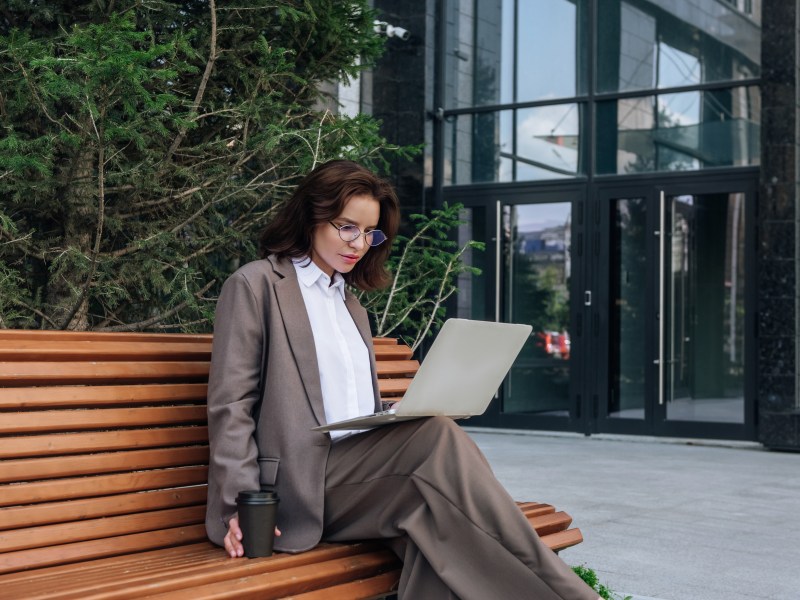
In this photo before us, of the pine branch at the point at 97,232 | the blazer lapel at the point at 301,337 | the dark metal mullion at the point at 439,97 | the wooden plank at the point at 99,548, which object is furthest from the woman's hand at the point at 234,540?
the dark metal mullion at the point at 439,97

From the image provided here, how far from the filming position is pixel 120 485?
126 inches

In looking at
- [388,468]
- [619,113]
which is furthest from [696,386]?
[388,468]

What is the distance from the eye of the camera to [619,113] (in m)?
12.5

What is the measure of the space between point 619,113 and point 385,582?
9891mm

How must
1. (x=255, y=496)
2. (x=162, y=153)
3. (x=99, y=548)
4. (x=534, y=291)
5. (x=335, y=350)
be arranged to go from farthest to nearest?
(x=534, y=291) < (x=162, y=153) < (x=335, y=350) < (x=99, y=548) < (x=255, y=496)

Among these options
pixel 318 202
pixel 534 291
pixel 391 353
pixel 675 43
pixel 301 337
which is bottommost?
pixel 391 353

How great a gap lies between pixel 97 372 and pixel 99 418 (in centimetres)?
13

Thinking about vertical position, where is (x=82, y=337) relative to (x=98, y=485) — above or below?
above

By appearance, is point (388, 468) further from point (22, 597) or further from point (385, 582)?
point (22, 597)

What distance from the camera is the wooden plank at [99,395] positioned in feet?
10.0

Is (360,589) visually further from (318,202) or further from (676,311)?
(676,311)

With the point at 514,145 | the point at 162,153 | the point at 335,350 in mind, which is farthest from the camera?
the point at 514,145

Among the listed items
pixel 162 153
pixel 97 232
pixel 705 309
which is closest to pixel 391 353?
pixel 97 232

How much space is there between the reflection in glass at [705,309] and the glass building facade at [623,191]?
0.01 metres
